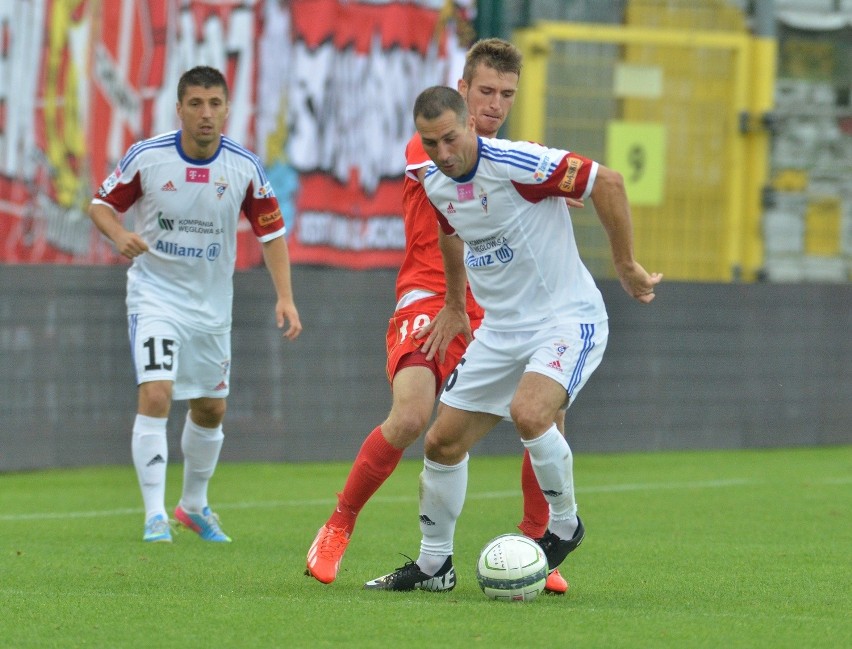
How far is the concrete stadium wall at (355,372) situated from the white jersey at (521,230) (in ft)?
20.0

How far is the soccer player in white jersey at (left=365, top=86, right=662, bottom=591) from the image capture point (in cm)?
635

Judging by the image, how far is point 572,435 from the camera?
1398cm

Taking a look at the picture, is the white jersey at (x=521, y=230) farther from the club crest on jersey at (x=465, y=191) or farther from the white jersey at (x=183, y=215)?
the white jersey at (x=183, y=215)

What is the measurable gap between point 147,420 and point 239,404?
13.4 ft

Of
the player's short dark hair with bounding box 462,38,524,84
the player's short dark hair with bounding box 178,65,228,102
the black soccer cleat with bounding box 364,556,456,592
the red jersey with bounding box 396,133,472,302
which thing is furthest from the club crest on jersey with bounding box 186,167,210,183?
the black soccer cleat with bounding box 364,556,456,592

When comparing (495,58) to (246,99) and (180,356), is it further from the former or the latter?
(246,99)

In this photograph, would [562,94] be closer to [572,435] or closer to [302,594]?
[572,435]

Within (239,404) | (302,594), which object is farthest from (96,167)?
(302,594)

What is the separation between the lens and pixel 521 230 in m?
6.51

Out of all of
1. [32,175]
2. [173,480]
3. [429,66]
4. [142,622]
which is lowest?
[173,480]

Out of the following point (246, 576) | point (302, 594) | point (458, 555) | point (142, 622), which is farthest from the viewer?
point (458, 555)

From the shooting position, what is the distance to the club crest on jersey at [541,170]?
251 inches

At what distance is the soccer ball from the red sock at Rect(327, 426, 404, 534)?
27.1 inches

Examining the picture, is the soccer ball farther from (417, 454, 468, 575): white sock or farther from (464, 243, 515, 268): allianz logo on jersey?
(464, 243, 515, 268): allianz logo on jersey
